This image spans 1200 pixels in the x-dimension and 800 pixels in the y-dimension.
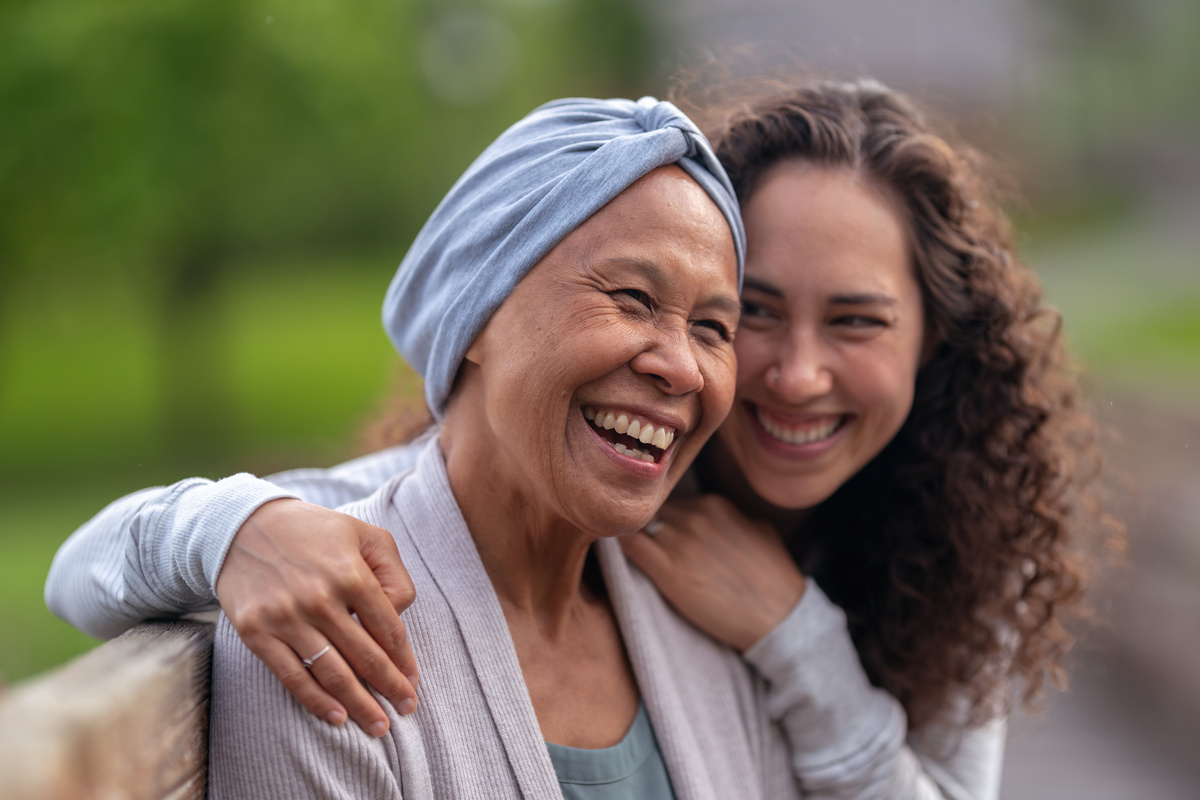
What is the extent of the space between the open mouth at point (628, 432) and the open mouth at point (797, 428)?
795mm

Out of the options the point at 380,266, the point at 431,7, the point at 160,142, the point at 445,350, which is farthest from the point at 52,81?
the point at 380,266

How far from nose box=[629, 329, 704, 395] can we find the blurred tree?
24.7 ft

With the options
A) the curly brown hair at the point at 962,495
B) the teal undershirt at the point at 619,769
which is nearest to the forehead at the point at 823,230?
the curly brown hair at the point at 962,495

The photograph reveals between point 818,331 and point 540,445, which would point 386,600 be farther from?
point 818,331

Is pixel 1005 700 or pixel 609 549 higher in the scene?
pixel 609 549

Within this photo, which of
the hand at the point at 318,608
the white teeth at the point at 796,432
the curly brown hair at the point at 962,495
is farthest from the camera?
the curly brown hair at the point at 962,495

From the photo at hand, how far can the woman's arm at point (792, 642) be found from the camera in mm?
2719

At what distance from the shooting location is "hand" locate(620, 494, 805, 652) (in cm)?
271

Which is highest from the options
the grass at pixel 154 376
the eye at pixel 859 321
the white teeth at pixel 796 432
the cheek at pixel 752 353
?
the eye at pixel 859 321

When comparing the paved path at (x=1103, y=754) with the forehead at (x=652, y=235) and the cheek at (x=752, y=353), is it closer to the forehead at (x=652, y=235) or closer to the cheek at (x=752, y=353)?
the cheek at (x=752, y=353)

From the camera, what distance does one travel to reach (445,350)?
226 centimetres

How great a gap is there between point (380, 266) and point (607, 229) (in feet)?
94.4

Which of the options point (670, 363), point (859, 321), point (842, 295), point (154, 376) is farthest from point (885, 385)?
point (154, 376)

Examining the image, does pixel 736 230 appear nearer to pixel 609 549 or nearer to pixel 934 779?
pixel 609 549
